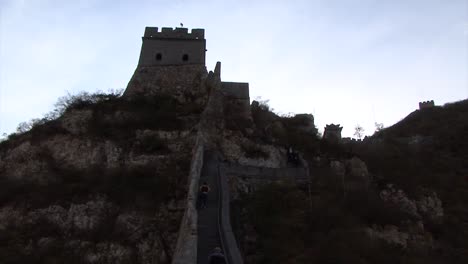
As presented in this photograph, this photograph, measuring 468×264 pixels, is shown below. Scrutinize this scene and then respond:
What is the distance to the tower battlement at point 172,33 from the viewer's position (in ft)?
110

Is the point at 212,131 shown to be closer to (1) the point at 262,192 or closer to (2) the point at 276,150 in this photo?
(2) the point at 276,150

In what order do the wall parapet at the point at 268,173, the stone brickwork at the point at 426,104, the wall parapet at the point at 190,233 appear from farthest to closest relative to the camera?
1. the stone brickwork at the point at 426,104
2. the wall parapet at the point at 268,173
3. the wall parapet at the point at 190,233

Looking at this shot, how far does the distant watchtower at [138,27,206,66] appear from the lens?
107 feet

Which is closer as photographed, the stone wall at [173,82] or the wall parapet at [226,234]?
the wall parapet at [226,234]

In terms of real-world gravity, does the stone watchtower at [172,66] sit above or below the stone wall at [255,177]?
above

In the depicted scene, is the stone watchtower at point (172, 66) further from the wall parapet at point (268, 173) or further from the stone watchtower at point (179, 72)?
the wall parapet at point (268, 173)

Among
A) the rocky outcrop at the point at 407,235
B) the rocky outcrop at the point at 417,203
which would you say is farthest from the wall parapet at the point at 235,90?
the rocky outcrop at the point at 407,235

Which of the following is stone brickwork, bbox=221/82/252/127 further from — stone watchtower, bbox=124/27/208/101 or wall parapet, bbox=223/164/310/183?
wall parapet, bbox=223/164/310/183

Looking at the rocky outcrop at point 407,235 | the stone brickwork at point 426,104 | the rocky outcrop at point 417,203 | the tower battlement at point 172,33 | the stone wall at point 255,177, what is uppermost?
the stone brickwork at point 426,104

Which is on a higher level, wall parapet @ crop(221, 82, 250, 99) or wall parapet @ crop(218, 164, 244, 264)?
wall parapet @ crop(221, 82, 250, 99)

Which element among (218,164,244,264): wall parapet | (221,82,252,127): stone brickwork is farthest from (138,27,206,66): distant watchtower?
(218,164,244,264): wall parapet

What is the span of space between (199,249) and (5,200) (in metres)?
13.2

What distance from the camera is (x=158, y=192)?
22266 mm

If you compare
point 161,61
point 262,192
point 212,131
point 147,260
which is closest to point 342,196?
point 262,192
